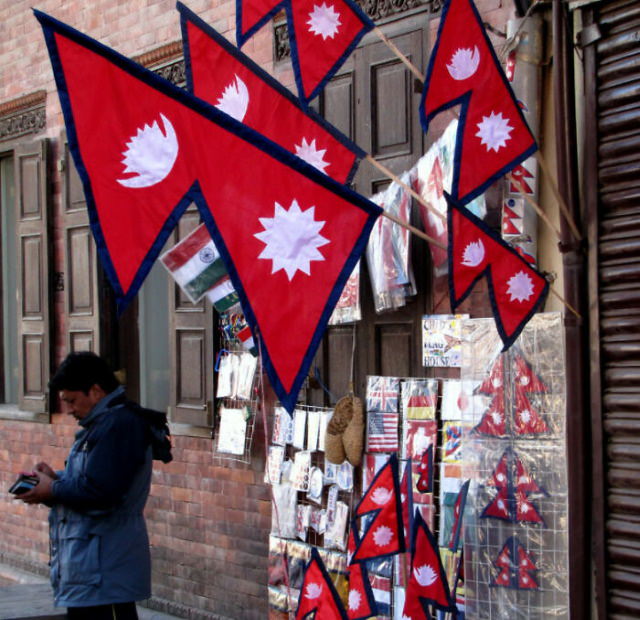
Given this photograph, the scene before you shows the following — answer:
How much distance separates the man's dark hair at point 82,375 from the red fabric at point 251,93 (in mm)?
1295

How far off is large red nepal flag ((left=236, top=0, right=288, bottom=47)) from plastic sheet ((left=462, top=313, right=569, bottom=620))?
197cm

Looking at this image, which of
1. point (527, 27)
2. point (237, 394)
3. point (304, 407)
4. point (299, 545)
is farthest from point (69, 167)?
point (527, 27)

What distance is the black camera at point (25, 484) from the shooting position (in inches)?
165

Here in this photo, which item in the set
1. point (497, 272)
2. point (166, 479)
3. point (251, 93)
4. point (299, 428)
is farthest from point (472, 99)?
point (166, 479)

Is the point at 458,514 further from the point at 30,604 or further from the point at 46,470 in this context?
the point at 30,604

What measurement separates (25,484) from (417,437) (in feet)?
7.59

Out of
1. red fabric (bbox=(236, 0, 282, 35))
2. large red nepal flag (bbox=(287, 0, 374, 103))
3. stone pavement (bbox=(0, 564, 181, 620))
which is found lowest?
stone pavement (bbox=(0, 564, 181, 620))

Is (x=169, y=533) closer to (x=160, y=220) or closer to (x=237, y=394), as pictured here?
(x=237, y=394)

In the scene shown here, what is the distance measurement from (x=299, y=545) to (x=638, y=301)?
2919 millimetres

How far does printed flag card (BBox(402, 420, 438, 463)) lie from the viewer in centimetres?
556

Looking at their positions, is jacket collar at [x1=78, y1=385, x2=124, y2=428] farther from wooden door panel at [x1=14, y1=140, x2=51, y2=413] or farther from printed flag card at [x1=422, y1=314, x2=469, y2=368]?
wooden door panel at [x1=14, y1=140, x2=51, y2=413]

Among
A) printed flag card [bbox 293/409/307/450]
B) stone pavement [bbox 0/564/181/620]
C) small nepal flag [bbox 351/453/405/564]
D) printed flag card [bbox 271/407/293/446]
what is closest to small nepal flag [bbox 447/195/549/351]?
small nepal flag [bbox 351/453/405/564]

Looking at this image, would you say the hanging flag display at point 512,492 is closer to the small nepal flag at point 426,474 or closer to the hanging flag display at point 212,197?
the small nepal flag at point 426,474

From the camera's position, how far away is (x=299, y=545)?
20.9 ft
